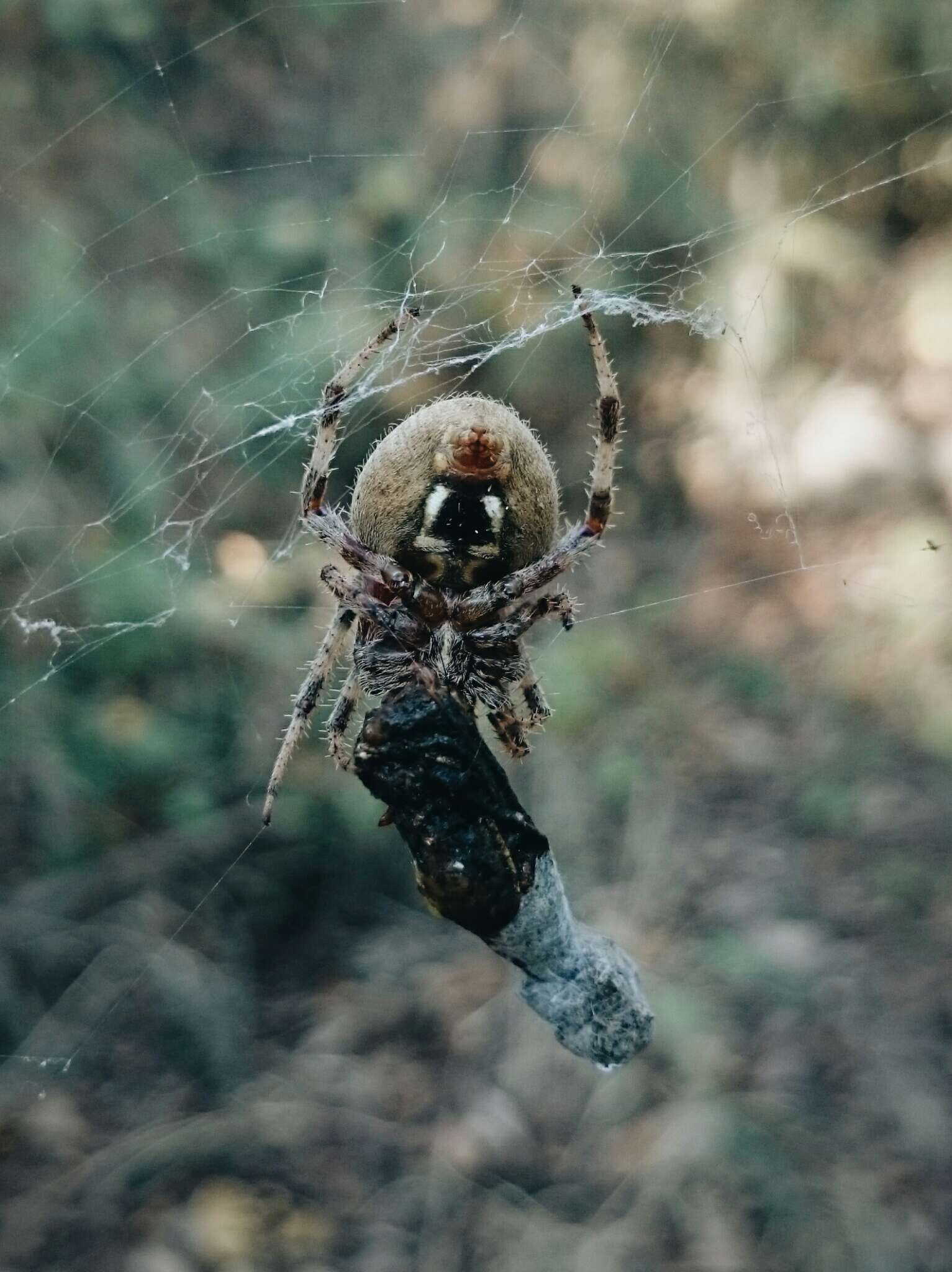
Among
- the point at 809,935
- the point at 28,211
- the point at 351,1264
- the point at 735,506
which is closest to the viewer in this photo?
the point at 351,1264

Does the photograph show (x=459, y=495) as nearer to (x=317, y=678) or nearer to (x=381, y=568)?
(x=381, y=568)

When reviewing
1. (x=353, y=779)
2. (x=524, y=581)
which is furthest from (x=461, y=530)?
(x=353, y=779)

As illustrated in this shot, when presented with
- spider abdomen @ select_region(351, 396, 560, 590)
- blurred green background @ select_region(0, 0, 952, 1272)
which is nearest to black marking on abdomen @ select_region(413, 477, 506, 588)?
spider abdomen @ select_region(351, 396, 560, 590)

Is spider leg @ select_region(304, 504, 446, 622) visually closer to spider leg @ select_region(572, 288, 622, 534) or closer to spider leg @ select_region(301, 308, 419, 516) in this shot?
spider leg @ select_region(301, 308, 419, 516)

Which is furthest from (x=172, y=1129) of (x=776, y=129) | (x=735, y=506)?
(x=776, y=129)

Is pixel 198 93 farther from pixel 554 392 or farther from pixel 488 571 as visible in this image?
pixel 488 571

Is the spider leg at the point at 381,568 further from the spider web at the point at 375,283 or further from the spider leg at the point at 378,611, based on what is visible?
the spider web at the point at 375,283
